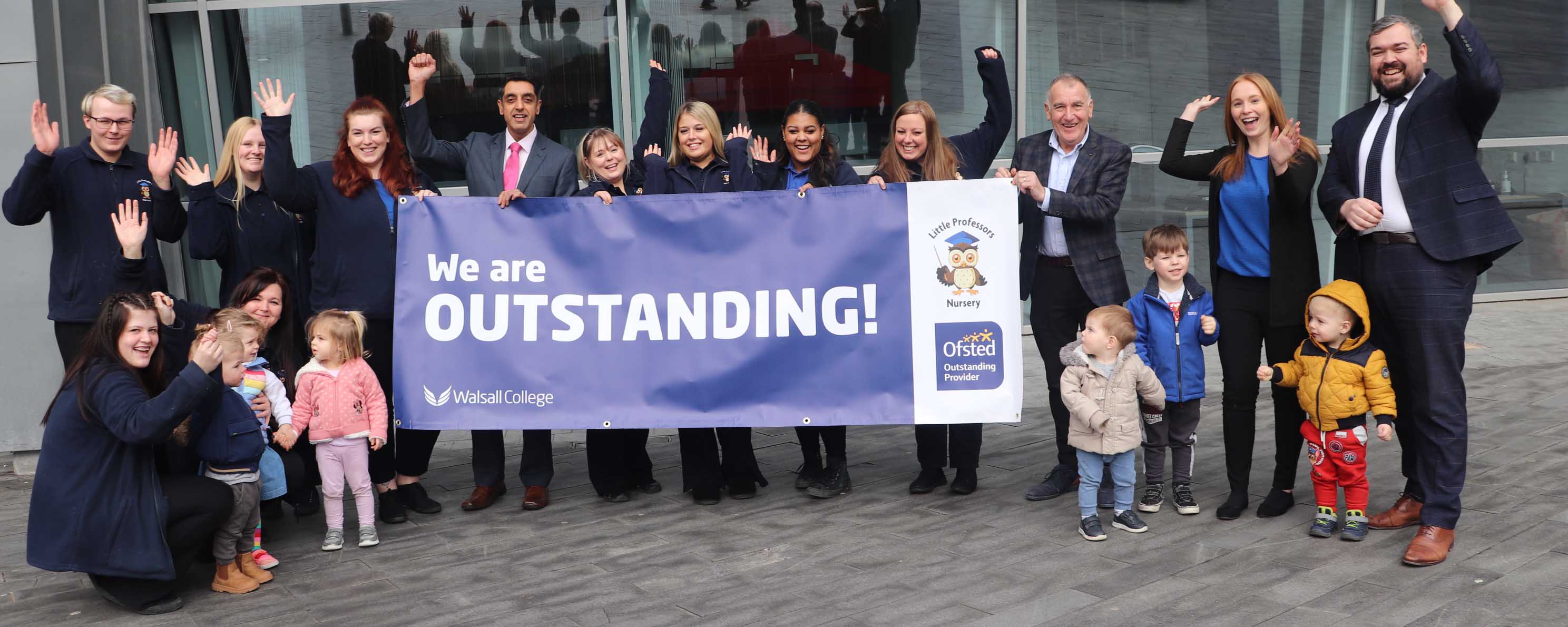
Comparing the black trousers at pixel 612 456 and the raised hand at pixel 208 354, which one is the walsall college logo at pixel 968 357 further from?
the raised hand at pixel 208 354

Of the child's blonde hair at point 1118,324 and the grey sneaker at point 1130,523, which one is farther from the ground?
the child's blonde hair at point 1118,324

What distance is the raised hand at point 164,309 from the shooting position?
4750 mm

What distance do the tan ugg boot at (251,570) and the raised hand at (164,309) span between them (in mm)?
993

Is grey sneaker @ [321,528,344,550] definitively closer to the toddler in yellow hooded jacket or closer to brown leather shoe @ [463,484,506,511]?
brown leather shoe @ [463,484,506,511]

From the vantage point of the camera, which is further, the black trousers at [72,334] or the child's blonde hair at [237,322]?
the black trousers at [72,334]

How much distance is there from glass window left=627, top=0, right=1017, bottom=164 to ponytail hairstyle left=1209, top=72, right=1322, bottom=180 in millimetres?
4240

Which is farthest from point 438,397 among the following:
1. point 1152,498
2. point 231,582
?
point 1152,498

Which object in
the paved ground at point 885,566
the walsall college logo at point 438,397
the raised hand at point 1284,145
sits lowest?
the paved ground at point 885,566

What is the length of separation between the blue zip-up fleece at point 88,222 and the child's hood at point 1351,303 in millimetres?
4752

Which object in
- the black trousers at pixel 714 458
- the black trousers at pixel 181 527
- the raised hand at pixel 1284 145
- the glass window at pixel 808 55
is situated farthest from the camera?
the glass window at pixel 808 55

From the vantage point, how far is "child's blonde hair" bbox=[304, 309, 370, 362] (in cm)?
493

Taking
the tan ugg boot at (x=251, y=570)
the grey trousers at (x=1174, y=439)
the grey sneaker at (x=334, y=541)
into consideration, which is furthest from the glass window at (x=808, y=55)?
the tan ugg boot at (x=251, y=570)

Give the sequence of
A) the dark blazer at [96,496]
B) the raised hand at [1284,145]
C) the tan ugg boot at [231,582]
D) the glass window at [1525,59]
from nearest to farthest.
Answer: the dark blazer at [96,496] < the tan ugg boot at [231,582] < the raised hand at [1284,145] < the glass window at [1525,59]

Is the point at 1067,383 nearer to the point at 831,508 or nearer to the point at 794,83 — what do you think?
the point at 831,508
